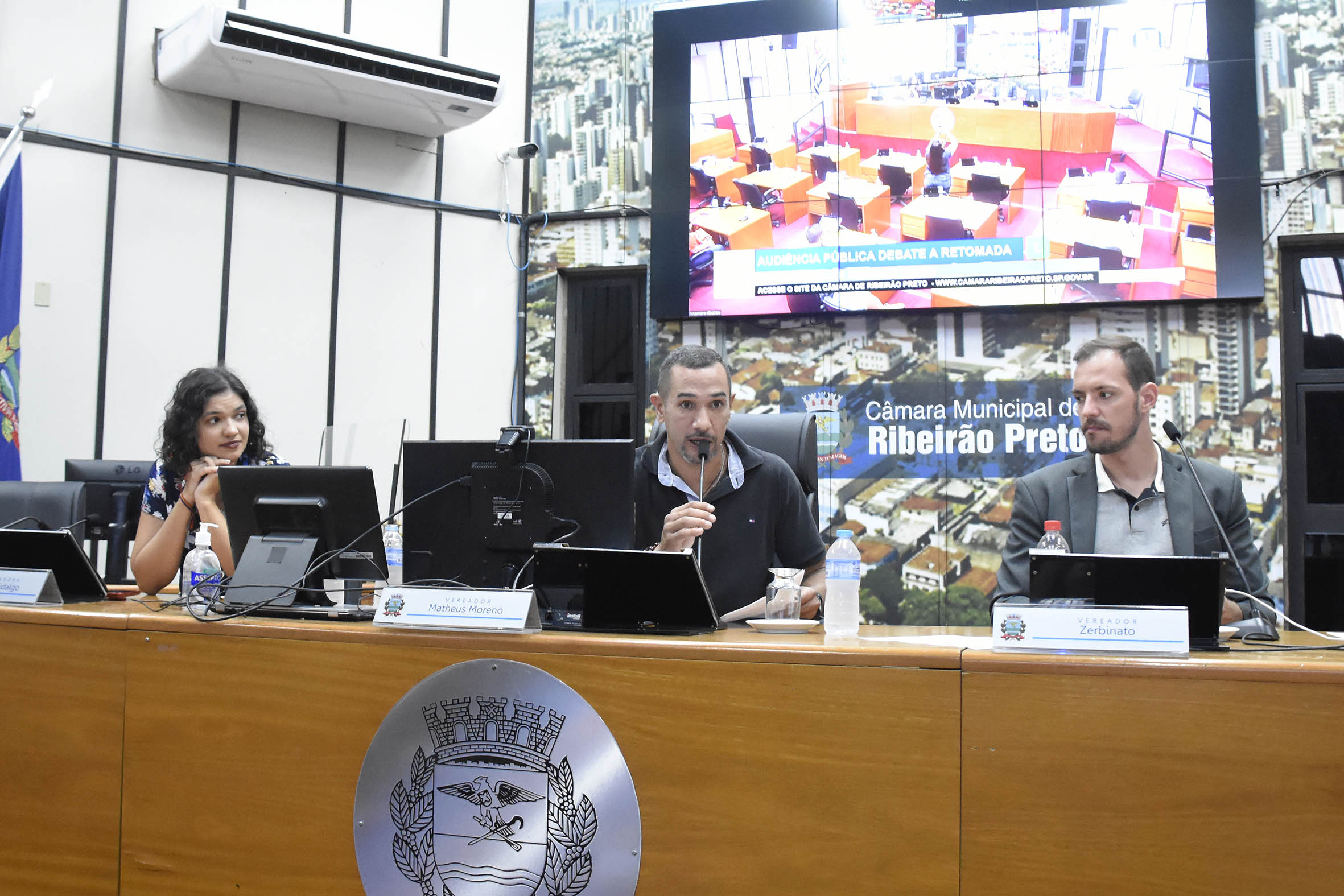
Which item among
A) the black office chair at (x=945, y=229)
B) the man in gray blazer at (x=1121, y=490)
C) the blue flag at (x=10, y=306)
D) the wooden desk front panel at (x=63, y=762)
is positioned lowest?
the wooden desk front panel at (x=63, y=762)

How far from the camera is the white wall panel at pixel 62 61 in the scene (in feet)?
12.7

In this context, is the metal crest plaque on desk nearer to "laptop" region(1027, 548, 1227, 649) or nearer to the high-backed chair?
"laptop" region(1027, 548, 1227, 649)

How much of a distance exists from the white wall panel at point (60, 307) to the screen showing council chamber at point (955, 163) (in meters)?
2.33

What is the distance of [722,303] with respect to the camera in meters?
4.47

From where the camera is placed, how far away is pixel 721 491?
2348 millimetres

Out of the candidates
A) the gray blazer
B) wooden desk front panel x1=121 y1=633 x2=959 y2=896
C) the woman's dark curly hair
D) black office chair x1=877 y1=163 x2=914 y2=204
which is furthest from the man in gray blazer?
black office chair x1=877 y1=163 x2=914 y2=204

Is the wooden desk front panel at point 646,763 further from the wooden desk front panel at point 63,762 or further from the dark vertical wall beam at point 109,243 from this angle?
the dark vertical wall beam at point 109,243

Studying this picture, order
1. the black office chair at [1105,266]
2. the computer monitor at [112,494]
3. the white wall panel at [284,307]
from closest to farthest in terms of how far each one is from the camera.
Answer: the computer monitor at [112,494], the black office chair at [1105,266], the white wall panel at [284,307]

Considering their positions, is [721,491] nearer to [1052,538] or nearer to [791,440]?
[791,440]

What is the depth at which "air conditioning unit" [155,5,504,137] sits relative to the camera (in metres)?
3.95

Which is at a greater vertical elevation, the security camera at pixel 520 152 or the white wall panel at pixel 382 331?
the security camera at pixel 520 152

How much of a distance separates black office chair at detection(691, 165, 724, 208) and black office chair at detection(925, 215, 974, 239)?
909 mm

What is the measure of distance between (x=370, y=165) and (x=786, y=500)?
3.18 meters

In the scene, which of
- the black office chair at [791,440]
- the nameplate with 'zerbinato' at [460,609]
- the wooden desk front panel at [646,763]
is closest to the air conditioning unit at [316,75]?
the black office chair at [791,440]
